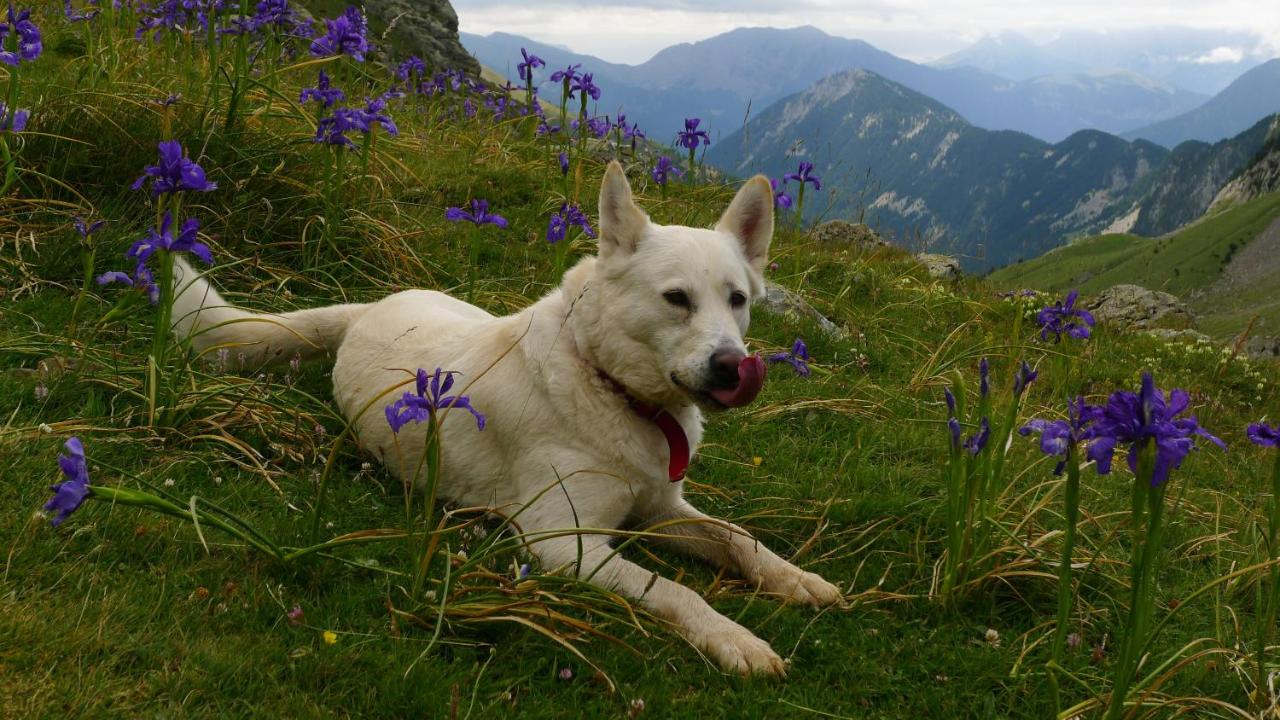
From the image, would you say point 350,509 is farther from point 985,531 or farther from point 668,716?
point 985,531

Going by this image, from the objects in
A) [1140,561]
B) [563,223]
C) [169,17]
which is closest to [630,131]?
[169,17]

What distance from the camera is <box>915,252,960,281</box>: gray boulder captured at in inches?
585

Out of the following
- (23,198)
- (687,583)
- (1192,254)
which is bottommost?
(1192,254)

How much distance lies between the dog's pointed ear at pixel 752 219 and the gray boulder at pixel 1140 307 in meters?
13.7

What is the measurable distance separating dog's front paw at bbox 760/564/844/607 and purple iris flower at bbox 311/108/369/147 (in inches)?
163

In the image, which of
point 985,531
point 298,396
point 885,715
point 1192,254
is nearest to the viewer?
point 885,715

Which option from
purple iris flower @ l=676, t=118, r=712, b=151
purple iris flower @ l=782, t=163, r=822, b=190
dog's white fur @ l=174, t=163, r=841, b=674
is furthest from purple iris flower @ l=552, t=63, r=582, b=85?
dog's white fur @ l=174, t=163, r=841, b=674

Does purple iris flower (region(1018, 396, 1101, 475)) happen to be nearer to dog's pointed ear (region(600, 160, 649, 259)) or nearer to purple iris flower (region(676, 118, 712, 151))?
dog's pointed ear (region(600, 160, 649, 259))

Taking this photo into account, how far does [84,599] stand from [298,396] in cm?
259

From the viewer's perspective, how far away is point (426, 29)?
3819 cm

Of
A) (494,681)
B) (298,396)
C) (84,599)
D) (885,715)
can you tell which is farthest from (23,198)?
(885,715)

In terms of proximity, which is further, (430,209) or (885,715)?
(430,209)

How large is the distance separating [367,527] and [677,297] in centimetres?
194

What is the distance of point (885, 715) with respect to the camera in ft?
11.4
